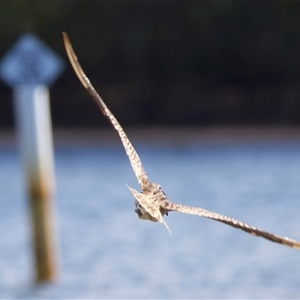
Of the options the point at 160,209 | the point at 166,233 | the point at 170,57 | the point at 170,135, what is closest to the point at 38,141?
the point at 166,233

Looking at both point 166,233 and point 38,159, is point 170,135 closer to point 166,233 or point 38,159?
point 166,233

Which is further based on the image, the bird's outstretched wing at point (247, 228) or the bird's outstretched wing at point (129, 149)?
the bird's outstretched wing at point (129, 149)

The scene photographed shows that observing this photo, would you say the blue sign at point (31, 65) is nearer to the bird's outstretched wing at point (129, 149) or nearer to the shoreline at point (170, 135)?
the bird's outstretched wing at point (129, 149)

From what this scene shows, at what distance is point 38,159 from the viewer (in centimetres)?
933

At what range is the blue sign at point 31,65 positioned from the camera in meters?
9.94

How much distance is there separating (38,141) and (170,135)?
1593 centimetres

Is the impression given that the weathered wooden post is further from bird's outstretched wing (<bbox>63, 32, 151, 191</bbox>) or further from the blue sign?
bird's outstretched wing (<bbox>63, 32, 151, 191</bbox>)

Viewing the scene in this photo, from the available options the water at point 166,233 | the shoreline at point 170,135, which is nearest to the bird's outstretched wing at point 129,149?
the water at point 166,233

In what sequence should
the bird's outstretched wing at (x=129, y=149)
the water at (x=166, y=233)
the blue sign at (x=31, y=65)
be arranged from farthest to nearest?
Answer: 1. the water at (x=166, y=233)
2. the blue sign at (x=31, y=65)
3. the bird's outstretched wing at (x=129, y=149)

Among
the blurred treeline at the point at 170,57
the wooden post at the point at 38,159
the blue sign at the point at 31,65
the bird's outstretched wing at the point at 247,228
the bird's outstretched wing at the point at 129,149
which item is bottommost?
the bird's outstretched wing at the point at 247,228

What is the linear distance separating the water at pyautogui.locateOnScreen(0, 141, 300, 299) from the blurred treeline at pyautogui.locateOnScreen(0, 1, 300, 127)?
222 inches

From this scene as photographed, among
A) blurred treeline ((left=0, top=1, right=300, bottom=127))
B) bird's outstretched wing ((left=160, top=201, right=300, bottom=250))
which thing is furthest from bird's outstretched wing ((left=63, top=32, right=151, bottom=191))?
blurred treeline ((left=0, top=1, right=300, bottom=127))

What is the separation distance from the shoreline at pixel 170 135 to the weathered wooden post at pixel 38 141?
538 inches

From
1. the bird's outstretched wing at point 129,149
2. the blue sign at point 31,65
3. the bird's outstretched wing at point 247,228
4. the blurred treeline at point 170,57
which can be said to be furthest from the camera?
the blurred treeline at point 170,57
